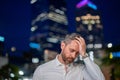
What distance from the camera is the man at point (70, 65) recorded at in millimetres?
2264

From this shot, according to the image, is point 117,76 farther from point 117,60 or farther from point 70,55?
point 70,55

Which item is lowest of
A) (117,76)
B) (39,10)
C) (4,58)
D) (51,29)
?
(117,76)

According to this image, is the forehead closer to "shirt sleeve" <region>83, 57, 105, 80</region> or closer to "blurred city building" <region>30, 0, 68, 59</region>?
"shirt sleeve" <region>83, 57, 105, 80</region>

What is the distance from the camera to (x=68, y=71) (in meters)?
2.31

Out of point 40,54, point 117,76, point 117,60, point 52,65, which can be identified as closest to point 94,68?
point 52,65

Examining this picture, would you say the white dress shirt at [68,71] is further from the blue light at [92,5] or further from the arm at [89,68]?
the blue light at [92,5]

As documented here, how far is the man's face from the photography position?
2.26 meters

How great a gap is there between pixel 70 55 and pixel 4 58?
54869mm

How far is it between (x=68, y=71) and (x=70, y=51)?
15 cm

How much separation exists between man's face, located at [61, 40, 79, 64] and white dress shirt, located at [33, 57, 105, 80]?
0.22 feet

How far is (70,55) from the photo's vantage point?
7.41 feet

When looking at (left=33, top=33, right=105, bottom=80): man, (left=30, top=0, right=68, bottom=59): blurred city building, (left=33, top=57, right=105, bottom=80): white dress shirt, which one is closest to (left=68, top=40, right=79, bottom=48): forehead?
(left=33, top=33, right=105, bottom=80): man

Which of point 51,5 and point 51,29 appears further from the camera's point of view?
point 51,5

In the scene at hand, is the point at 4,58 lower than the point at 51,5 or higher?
lower
